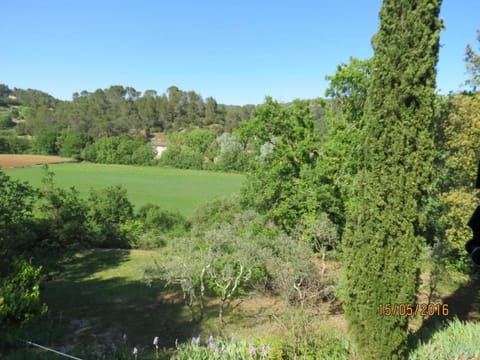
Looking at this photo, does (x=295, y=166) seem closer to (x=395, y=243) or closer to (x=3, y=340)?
(x=395, y=243)

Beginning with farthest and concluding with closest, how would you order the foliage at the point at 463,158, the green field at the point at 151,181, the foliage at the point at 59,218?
the green field at the point at 151,181 < the foliage at the point at 59,218 < the foliage at the point at 463,158

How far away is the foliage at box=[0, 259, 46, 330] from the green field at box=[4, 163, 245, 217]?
27983 millimetres

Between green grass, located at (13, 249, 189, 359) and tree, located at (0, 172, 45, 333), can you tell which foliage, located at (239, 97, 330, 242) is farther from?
tree, located at (0, 172, 45, 333)

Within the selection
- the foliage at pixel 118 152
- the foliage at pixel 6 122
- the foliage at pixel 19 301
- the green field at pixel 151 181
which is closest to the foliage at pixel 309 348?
the foliage at pixel 19 301

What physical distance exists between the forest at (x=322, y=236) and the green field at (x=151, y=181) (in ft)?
48.0

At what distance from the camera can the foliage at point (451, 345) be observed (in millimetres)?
4898

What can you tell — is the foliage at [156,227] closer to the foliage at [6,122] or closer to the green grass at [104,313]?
the green grass at [104,313]

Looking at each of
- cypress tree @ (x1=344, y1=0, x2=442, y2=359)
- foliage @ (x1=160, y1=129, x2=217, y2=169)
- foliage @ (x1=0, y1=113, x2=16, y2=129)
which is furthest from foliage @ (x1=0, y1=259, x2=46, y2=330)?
foliage @ (x1=0, y1=113, x2=16, y2=129)

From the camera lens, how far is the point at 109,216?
24547mm

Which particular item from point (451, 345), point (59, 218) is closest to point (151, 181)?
point (59, 218)

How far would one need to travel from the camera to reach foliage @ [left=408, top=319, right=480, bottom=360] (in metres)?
4.90

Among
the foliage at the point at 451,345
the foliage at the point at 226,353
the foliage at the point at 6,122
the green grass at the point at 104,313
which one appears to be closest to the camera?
the foliage at the point at 226,353

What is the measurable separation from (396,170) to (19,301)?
646 cm

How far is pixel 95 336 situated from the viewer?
352 inches
